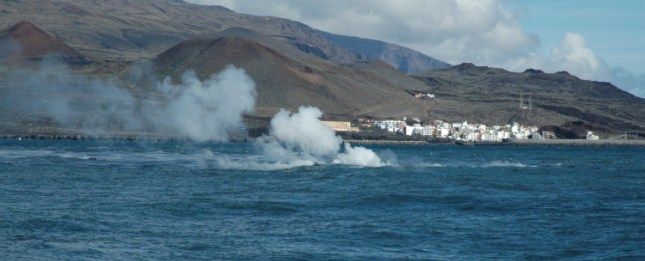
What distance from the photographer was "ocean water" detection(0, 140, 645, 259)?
33125 mm

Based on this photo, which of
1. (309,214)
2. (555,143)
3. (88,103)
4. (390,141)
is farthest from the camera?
(555,143)

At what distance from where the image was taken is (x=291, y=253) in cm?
3219

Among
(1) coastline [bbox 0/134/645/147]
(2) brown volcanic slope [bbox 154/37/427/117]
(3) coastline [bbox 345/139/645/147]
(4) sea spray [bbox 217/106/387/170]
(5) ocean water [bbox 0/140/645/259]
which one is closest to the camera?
(5) ocean water [bbox 0/140/645/259]

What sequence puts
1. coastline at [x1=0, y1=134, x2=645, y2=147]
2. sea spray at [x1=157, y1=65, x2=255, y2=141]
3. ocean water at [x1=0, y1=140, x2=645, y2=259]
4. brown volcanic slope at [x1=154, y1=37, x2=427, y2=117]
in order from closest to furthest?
ocean water at [x1=0, y1=140, x2=645, y2=259] < sea spray at [x1=157, y1=65, x2=255, y2=141] < coastline at [x1=0, y1=134, x2=645, y2=147] < brown volcanic slope at [x1=154, y1=37, x2=427, y2=117]

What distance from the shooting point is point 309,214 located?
139ft

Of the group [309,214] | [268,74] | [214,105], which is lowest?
[309,214]

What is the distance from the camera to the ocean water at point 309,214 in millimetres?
33125

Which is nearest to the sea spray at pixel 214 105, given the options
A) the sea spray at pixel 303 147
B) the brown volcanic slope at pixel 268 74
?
the sea spray at pixel 303 147

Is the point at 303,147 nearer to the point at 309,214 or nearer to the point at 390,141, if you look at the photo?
the point at 309,214

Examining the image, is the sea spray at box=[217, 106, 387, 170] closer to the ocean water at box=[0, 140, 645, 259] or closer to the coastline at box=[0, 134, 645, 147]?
the ocean water at box=[0, 140, 645, 259]

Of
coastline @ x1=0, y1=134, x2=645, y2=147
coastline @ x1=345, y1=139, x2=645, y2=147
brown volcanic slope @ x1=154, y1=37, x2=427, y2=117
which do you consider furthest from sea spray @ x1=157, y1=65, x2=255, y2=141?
brown volcanic slope @ x1=154, y1=37, x2=427, y2=117

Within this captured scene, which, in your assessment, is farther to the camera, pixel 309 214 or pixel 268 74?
pixel 268 74

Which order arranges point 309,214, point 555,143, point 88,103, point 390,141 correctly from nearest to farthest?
point 309,214 → point 88,103 → point 390,141 → point 555,143

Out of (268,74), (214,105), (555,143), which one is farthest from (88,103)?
(555,143)
